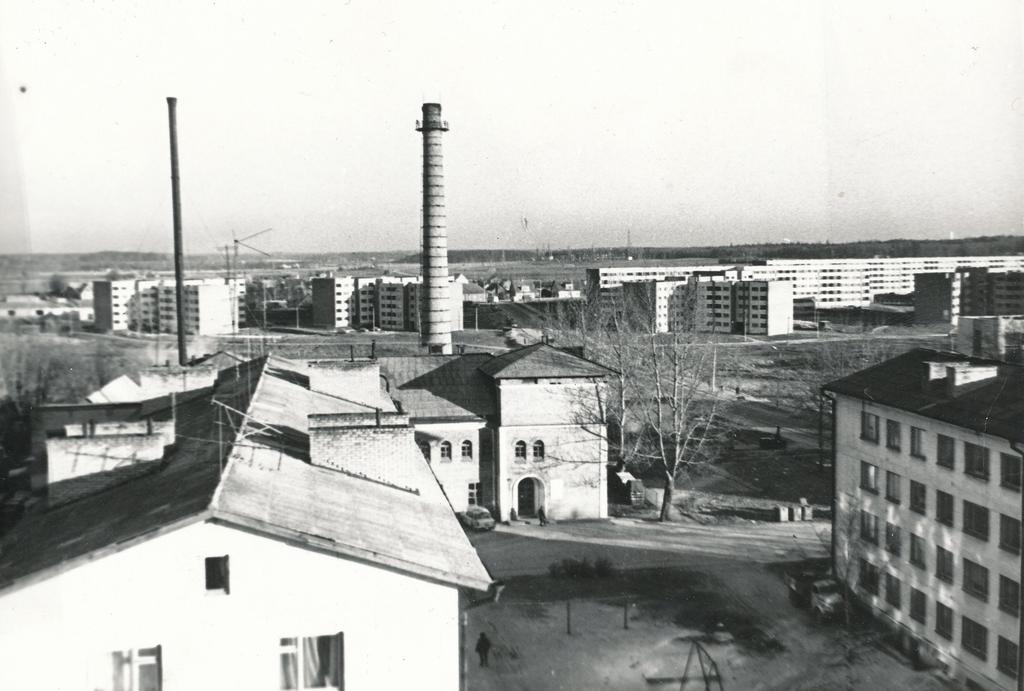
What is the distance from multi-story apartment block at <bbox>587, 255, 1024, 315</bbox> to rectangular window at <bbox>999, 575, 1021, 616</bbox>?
73.5 m

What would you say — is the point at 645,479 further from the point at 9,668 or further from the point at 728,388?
the point at 9,668

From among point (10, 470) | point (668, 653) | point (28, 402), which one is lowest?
point (668, 653)

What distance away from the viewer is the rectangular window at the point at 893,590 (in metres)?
18.7

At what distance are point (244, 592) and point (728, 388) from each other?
48713mm

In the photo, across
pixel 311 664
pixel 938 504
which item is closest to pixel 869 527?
pixel 938 504

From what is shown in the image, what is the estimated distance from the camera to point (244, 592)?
26.5 feet

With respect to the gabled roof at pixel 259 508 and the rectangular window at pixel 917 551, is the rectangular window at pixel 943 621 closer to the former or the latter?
the rectangular window at pixel 917 551

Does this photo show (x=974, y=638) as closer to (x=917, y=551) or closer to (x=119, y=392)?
(x=917, y=551)

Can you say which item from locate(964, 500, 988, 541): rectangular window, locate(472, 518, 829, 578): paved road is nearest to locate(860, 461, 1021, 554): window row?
locate(964, 500, 988, 541): rectangular window

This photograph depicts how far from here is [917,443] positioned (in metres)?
18.6

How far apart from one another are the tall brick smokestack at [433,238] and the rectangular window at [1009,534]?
2480 centimetres

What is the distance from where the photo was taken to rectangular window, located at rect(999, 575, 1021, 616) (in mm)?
15461

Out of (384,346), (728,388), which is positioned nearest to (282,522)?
(728,388)

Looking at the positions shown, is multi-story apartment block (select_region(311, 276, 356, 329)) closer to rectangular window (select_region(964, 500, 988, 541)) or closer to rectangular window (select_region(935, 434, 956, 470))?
rectangular window (select_region(935, 434, 956, 470))
